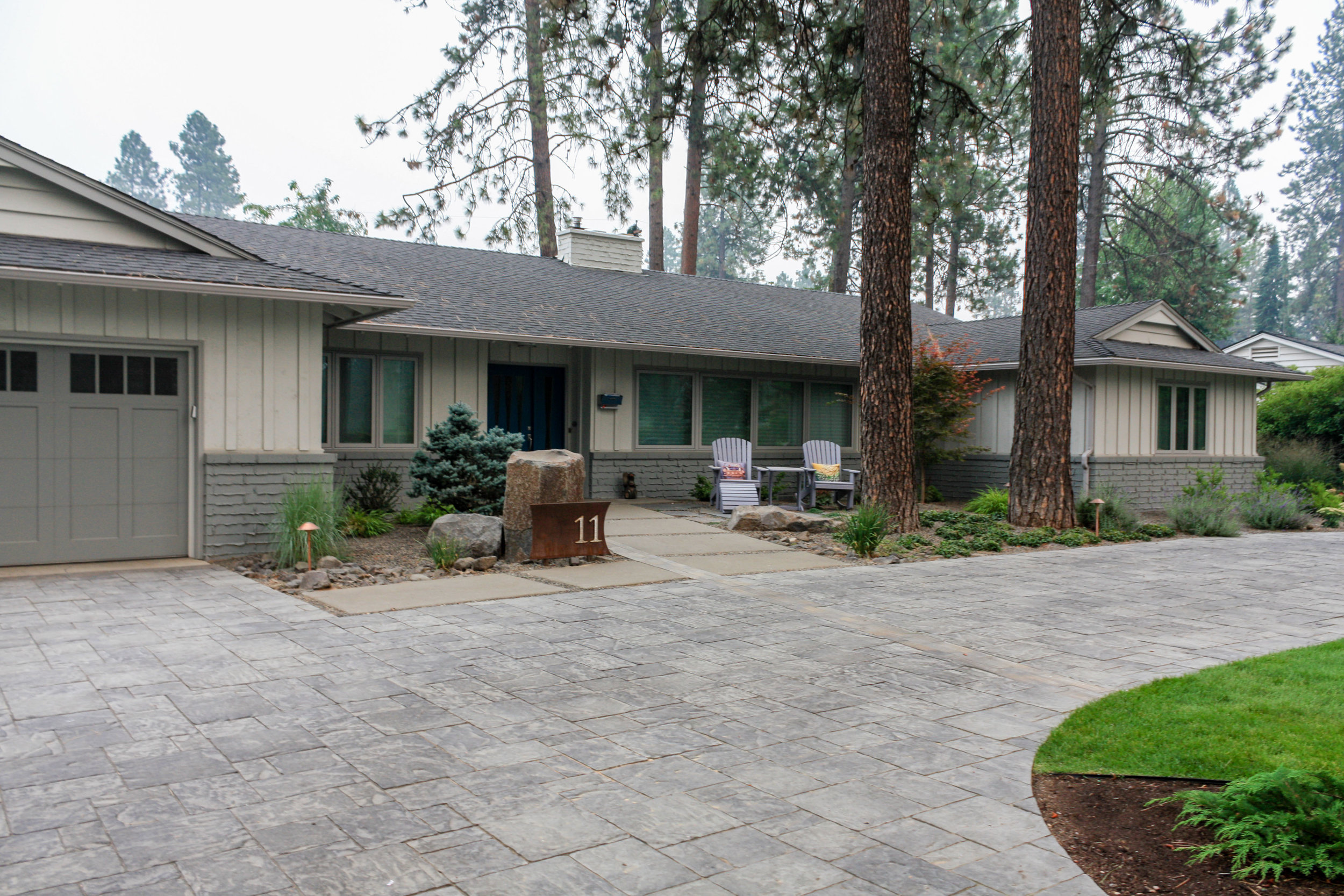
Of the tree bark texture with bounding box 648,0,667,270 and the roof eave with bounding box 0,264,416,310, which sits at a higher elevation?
the tree bark texture with bounding box 648,0,667,270

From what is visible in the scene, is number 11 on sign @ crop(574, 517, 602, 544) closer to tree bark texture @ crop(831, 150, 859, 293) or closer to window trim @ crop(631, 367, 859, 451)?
window trim @ crop(631, 367, 859, 451)

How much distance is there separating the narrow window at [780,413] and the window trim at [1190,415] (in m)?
5.96

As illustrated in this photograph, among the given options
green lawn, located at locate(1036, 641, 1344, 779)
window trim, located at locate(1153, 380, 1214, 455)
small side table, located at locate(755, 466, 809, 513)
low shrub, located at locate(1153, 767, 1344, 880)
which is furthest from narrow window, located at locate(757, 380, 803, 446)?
low shrub, located at locate(1153, 767, 1344, 880)

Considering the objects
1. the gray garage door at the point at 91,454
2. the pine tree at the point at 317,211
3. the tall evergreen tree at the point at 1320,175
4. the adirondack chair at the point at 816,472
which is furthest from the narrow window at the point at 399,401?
the tall evergreen tree at the point at 1320,175

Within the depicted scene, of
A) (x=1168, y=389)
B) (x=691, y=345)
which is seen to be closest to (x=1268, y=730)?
(x=691, y=345)

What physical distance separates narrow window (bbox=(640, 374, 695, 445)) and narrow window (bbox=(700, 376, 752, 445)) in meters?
0.27

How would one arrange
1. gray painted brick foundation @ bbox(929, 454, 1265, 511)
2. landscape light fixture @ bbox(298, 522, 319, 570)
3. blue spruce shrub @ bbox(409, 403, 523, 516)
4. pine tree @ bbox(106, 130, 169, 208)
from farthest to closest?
pine tree @ bbox(106, 130, 169, 208)
gray painted brick foundation @ bbox(929, 454, 1265, 511)
blue spruce shrub @ bbox(409, 403, 523, 516)
landscape light fixture @ bbox(298, 522, 319, 570)

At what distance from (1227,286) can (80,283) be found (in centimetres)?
3632

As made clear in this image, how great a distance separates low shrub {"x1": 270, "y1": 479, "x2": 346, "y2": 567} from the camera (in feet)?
26.0

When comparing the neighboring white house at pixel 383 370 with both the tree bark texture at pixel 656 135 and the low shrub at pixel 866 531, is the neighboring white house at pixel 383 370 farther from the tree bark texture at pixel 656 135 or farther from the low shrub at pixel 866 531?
the low shrub at pixel 866 531

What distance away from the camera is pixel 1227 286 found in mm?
33406

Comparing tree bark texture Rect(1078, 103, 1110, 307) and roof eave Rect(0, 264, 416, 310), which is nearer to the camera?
roof eave Rect(0, 264, 416, 310)

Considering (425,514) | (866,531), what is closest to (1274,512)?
(866,531)

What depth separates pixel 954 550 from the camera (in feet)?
31.9
